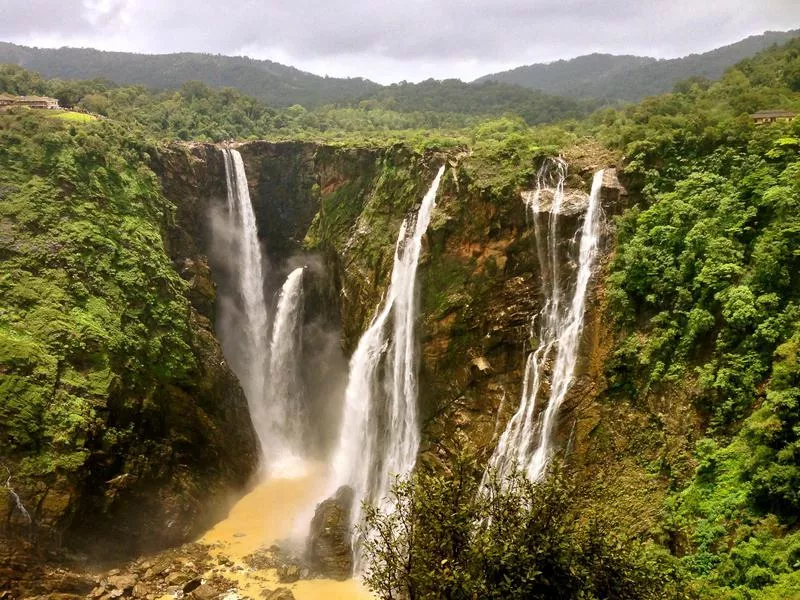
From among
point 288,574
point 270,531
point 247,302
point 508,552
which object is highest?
point 508,552

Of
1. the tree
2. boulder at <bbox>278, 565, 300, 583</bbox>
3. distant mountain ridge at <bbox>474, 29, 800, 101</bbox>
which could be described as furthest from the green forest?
distant mountain ridge at <bbox>474, 29, 800, 101</bbox>

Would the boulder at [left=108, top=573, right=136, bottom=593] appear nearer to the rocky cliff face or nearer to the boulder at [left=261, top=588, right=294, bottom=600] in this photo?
the boulder at [left=261, top=588, right=294, bottom=600]

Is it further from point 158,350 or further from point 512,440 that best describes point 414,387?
point 158,350

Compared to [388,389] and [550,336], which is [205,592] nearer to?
[388,389]

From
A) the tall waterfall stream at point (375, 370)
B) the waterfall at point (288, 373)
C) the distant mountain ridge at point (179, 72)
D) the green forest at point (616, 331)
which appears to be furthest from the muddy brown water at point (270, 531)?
the distant mountain ridge at point (179, 72)

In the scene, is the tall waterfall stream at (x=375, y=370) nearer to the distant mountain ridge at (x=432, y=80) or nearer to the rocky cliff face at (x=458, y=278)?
the rocky cliff face at (x=458, y=278)

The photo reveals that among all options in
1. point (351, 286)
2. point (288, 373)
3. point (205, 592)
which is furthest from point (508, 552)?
point (288, 373)

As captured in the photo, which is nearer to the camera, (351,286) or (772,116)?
(772,116)

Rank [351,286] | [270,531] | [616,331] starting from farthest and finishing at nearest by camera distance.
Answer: [351,286] < [270,531] < [616,331]
